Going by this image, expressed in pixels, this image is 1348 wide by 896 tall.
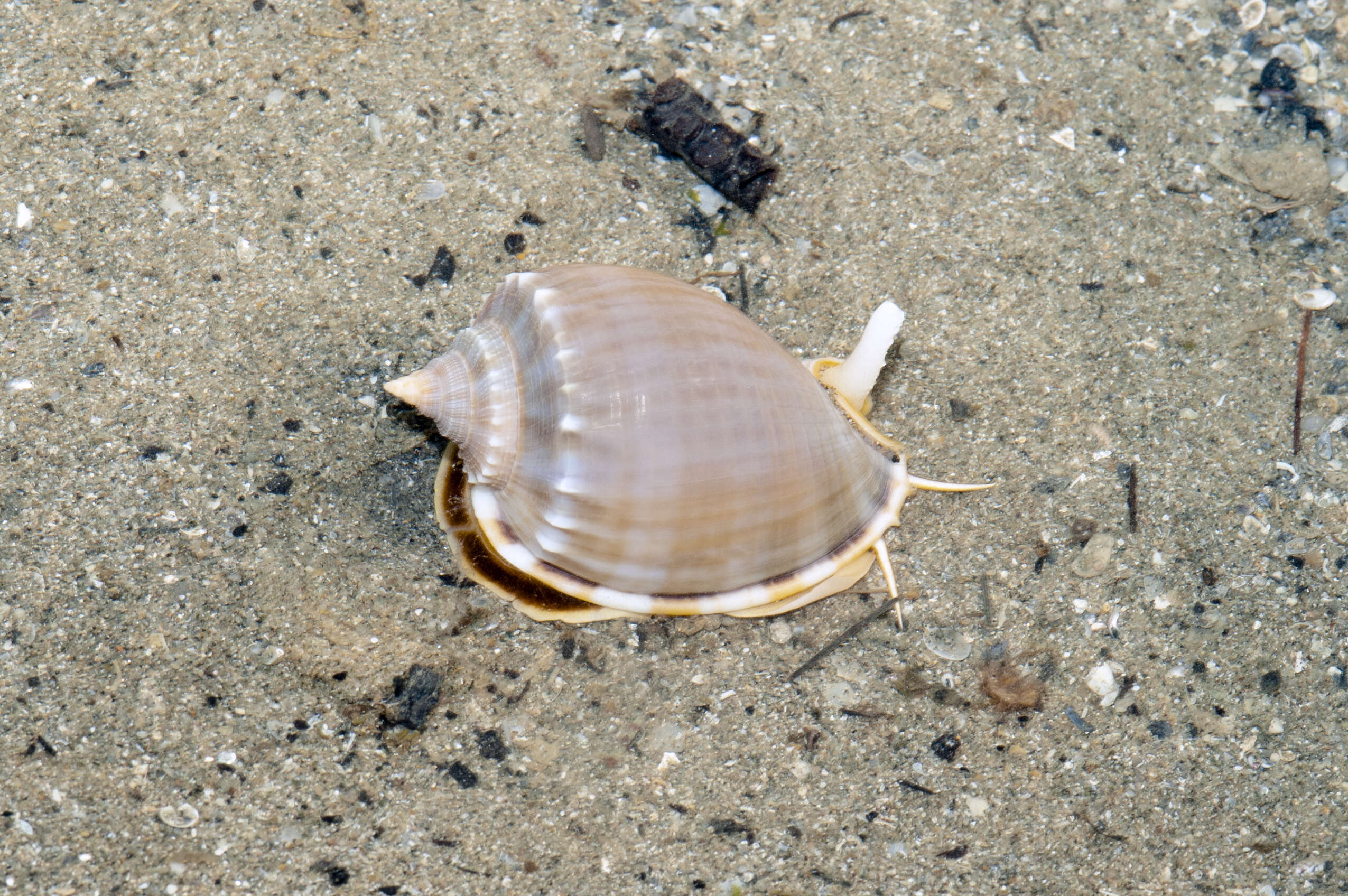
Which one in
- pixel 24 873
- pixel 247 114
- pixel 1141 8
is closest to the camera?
pixel 24 873

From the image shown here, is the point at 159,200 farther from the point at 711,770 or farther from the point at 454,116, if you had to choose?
the point at 711,770

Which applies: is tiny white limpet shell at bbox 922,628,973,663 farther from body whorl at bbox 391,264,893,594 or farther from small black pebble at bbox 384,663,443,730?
small black pebble at bbox 384,663,443,730

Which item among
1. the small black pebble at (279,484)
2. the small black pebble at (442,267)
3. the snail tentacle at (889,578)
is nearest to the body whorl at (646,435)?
the snail tentacle at (889,578)

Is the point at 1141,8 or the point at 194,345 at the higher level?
the point at 1141,8

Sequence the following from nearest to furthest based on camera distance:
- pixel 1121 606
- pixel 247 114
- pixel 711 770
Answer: pixel 711 770, pixel 1121 606, pixel 247 114

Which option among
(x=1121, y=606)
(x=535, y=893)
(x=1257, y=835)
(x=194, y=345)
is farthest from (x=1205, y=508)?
(x=194, y=345)

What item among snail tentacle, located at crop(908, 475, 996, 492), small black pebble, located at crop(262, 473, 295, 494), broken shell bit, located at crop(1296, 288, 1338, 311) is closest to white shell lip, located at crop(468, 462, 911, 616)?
snail tentacle, located at crop(908, 475, 996, 492)
